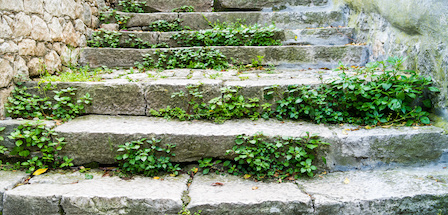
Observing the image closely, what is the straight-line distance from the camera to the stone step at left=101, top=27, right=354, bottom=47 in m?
3.30

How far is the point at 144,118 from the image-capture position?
88.8 inches

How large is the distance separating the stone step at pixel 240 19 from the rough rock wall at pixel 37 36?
73cm

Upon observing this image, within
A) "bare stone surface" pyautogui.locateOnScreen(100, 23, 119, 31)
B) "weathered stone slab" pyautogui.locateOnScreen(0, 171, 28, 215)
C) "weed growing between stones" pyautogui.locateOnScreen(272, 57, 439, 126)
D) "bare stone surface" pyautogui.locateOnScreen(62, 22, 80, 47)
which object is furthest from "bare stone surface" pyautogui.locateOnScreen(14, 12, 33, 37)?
"weed growing between stones" pyautogui.locateOnScreen(272, 57, 439, 126)

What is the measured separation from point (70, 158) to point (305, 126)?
1.78m

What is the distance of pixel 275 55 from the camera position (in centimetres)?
306

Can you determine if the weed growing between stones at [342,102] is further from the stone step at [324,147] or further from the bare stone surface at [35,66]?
the bare stone surface at [35,66]

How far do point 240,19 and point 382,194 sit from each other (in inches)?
112

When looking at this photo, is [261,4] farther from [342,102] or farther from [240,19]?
[342,102]

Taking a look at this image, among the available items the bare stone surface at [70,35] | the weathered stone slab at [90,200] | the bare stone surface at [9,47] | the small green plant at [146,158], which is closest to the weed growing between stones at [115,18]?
the bare stone surface at [70,35]

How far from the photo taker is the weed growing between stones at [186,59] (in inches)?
119

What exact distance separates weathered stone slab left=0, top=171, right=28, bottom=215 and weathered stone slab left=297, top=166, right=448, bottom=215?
1.85m

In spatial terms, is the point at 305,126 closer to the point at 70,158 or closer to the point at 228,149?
the point at 228,149

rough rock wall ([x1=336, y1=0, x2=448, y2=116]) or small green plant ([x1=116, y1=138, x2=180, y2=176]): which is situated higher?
rough rock wall ([x1=336, y1=0, x2=448, y2=116])

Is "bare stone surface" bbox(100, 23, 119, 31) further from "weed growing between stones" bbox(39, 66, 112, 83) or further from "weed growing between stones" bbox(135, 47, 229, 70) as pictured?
"weed growing between stones" bbox(135, 47, 229, 70)
